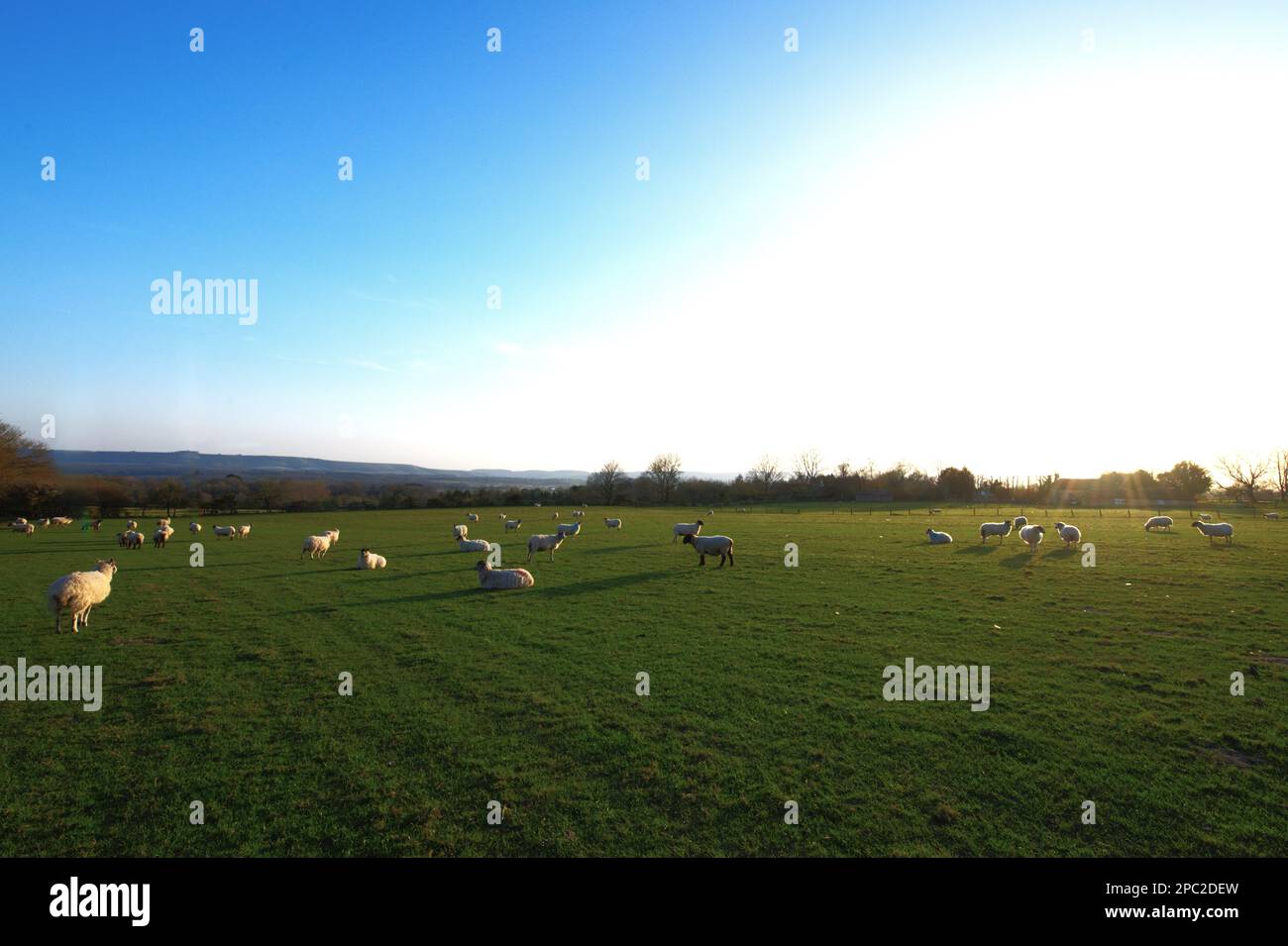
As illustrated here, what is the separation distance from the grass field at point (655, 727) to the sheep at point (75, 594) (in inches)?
20.6

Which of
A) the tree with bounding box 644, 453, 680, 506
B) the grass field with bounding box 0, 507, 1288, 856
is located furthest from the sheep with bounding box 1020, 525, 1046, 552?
the tree with bounding box 644, 453, 680, 506

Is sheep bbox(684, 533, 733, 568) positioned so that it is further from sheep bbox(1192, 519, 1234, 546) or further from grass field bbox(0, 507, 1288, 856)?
sheep bbox(1192, 519, 1234, 546)

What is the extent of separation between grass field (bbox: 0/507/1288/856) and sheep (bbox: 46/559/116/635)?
522 millimetres

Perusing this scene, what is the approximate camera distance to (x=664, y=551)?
30.5m

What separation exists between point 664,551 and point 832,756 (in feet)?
75.9

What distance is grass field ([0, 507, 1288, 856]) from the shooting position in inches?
228

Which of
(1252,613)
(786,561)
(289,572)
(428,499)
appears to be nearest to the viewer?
(1252,613)

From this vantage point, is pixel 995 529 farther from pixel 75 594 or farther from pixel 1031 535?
pixel 75 594

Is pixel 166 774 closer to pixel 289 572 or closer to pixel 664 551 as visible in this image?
pixel 289 572

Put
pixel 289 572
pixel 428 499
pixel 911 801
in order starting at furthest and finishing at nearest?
1. pixel 428 499
2. pixel 289 572
3. pixel 911 801

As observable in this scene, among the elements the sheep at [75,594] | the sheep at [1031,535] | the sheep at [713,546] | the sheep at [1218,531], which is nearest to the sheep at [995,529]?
the sheep at [1031,535]

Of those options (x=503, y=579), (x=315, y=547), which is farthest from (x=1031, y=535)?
(x=315, y=547)
